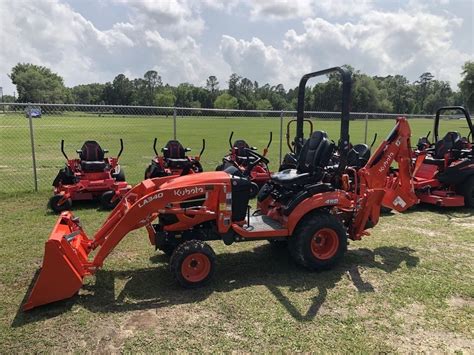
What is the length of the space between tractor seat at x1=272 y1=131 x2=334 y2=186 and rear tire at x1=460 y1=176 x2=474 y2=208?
15.5ft

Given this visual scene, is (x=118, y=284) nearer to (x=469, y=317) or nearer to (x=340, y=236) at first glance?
(x=340, y=236)

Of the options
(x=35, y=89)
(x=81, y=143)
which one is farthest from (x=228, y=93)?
(x=81, y=143)

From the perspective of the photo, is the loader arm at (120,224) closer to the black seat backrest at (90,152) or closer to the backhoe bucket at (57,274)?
the backhoe bucket at (57,274)

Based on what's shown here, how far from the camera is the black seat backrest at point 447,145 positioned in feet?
29.9

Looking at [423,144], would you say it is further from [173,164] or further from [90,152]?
[90,152]

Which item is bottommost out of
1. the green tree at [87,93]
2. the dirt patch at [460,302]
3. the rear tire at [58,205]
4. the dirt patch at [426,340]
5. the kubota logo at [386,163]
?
the dirt patch at [426,340]

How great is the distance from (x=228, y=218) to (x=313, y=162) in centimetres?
141

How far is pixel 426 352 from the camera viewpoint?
3.63m

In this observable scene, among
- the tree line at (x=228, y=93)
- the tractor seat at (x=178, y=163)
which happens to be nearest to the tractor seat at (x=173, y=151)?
the tractor seat at (x=178, y=163)

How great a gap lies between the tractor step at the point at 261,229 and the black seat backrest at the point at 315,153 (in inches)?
33.9

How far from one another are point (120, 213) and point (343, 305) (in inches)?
107

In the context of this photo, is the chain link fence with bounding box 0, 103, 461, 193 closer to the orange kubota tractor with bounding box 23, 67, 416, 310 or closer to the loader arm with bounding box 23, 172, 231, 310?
the orange kubota tractor with bounding box 23, 67, 416, 310

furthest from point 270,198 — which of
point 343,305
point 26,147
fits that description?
point 26,147

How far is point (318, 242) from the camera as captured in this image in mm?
5406
